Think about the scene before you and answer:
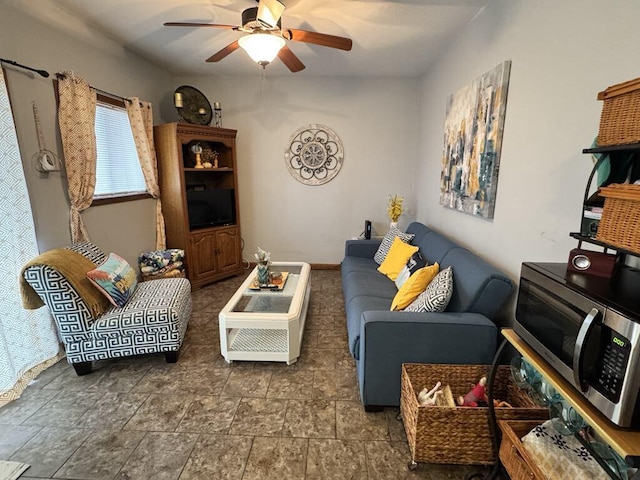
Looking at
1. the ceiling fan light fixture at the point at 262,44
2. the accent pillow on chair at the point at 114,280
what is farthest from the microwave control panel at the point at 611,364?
the accent pillow on chair at the point at 114,280

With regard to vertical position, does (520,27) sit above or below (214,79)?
below

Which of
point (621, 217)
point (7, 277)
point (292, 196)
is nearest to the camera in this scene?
point (621, 217)

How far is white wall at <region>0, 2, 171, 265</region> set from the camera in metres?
2.24

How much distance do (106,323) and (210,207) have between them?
212 centimetres

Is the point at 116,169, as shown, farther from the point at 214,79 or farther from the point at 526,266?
the point at 526,266

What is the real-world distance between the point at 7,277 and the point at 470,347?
301 cm

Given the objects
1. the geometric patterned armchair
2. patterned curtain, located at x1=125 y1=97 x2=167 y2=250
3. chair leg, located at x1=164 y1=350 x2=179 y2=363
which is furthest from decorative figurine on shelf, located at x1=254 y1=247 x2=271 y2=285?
patterned curtain, located at x1=125 y1=97 x2=167 y2=250

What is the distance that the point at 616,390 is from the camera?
0.82 m

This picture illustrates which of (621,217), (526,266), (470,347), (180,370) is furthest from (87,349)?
(621,217)

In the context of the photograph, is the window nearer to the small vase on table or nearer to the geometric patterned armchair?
the geometric patterned armchair

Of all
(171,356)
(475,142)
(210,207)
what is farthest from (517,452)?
(210,207)

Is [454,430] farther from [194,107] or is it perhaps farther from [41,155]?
[194,107]

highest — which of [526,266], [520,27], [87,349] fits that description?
[520,27]

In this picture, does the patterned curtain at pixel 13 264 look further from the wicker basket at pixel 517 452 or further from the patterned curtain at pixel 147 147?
the wicker basket at pixel 517 452
